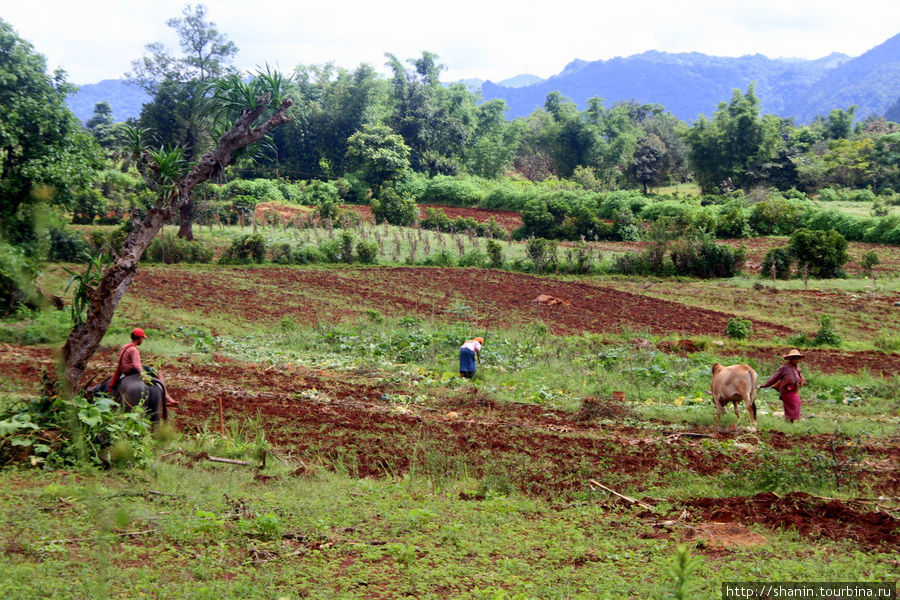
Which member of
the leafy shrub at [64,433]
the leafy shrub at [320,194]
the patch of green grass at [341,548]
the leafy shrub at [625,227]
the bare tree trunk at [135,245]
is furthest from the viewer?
the leafy shrub at [320,194]

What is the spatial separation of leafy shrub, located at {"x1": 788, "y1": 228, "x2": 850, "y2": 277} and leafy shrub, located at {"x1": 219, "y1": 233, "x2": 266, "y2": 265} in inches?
788

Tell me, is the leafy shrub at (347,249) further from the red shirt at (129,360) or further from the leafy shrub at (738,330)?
the red shirt at (129,360)

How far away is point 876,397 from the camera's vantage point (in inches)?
473

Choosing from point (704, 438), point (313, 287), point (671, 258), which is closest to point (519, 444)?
point (704, 438)

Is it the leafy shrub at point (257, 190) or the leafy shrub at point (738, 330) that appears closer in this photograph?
the leafy shrub at point (738, 330)

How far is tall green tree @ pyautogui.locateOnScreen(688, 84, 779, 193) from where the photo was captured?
5069 centimetres

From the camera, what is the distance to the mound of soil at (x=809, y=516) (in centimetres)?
574

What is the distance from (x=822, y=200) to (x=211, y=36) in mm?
38542

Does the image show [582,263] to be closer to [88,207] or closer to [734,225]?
[734,225]

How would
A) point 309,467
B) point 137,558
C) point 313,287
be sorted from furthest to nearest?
point 313,287, point 309,467, point 137,558

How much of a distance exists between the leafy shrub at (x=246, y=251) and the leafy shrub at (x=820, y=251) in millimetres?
20026

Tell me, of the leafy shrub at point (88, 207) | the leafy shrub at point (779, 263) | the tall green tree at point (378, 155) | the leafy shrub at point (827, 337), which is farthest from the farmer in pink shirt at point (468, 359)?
the tall green tree at point (378, 155)

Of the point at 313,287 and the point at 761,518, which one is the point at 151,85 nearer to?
the point at 313,287

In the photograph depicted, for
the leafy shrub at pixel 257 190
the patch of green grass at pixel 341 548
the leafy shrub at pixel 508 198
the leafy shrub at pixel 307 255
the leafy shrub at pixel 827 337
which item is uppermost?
the leafy shrub at pixel 257 190
